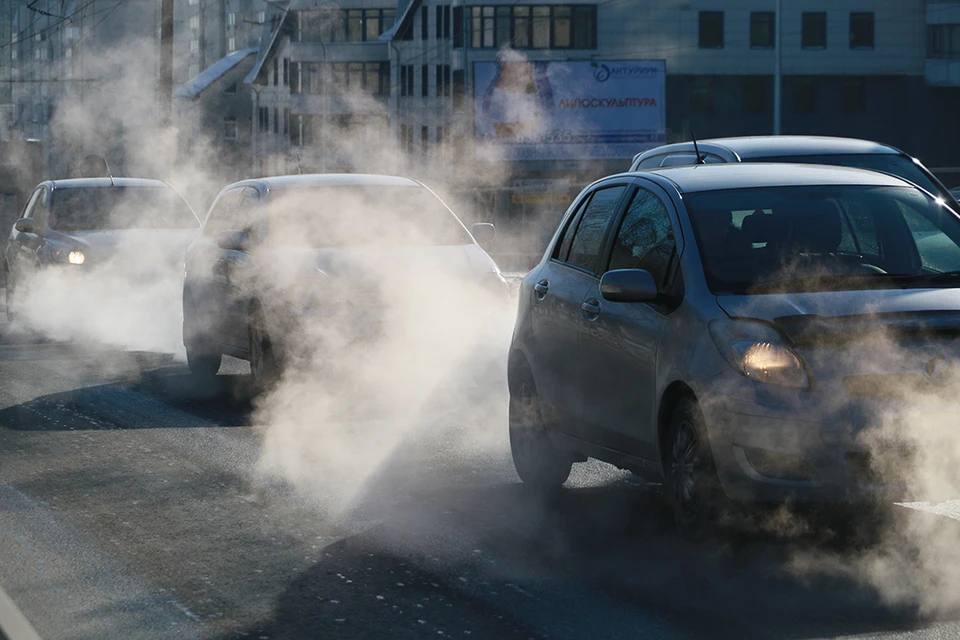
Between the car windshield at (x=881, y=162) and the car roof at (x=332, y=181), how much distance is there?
2816 millimetres

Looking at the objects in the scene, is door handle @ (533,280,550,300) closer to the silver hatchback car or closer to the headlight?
the silver hatchback car

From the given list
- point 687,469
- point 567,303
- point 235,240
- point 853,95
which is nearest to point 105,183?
point 235,240

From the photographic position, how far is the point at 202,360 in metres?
13.3

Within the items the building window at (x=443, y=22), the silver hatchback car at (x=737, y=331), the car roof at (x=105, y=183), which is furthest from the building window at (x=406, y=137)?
the silver hatchback car at (x=737, y=331)

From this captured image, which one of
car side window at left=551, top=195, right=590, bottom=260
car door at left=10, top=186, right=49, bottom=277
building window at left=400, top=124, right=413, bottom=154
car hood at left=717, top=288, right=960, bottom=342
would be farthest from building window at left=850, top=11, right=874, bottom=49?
car hood at left=717, top=288, right=960, bottom=342

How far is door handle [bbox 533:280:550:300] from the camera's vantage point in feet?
26.1

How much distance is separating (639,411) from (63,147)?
340 feet

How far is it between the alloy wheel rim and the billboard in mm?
57492

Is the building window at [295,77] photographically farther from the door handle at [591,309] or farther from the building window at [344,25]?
the door handle at [591,309]

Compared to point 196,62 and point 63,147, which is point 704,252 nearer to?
point 63,147

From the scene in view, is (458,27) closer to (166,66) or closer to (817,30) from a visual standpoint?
(817,30)

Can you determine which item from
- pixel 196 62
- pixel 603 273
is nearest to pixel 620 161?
pixel 603 273

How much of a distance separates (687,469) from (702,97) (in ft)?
207

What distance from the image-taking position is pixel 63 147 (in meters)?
106
